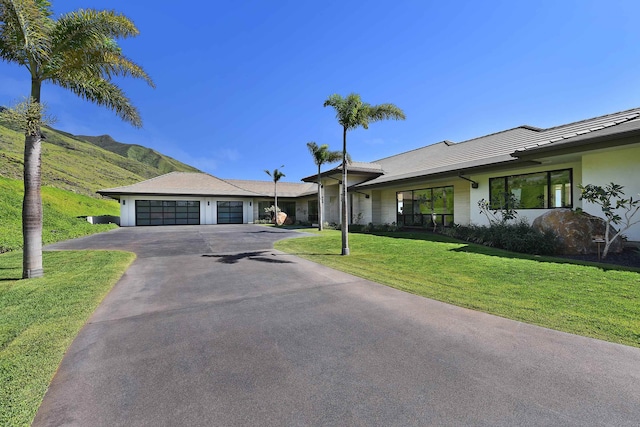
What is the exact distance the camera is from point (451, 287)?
6.15m

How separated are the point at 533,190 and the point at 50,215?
3151 cm

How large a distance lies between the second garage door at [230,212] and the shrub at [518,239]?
26.9 meters

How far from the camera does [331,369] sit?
3.05 metres

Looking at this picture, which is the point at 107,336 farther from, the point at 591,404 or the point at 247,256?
the point at 247,256

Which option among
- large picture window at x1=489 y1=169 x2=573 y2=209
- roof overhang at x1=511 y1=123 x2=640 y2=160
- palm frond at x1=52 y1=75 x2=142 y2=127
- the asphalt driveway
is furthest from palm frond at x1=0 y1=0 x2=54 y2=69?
large picture window at x1=489 y1=169 x2=573 y2=209

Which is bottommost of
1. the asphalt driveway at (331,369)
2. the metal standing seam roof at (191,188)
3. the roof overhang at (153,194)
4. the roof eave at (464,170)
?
the asphalt driveway at (331,369)

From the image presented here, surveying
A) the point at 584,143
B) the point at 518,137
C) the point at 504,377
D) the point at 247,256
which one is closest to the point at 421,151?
the point at 518,137

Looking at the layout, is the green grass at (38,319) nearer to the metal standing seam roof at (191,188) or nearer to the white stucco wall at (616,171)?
the white stucco wall at (616,171)

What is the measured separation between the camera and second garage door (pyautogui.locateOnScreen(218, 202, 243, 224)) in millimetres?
33375

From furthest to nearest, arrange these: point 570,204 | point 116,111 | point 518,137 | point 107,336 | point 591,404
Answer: point 518,137, point 570,204, point 116,111, point 107,336, point 591,404

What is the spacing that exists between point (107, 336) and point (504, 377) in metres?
4.95

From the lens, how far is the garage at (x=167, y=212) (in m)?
30.0

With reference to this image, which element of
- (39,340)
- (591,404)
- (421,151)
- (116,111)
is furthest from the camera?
(421,151)

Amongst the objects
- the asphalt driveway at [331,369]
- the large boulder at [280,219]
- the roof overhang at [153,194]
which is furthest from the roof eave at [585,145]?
the roof overhang at [153,194]
